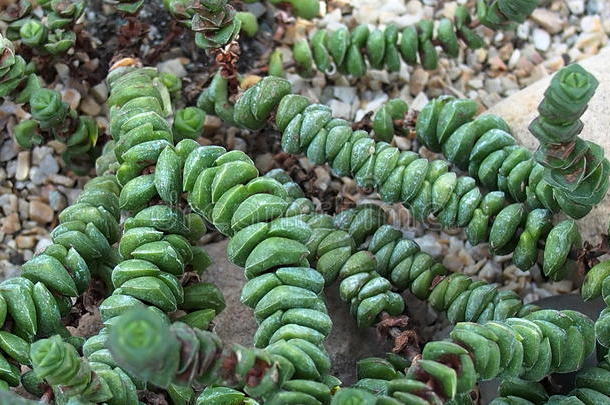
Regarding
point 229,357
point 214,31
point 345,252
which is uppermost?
point 214,31

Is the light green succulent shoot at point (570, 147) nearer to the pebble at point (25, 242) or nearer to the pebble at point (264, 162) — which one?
the pebble at point (264, 162)

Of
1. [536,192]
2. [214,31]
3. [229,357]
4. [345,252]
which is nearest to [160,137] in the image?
[214,31]

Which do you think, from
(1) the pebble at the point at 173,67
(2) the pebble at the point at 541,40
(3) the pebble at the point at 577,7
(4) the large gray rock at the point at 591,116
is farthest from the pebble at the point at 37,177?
(3) the pebble at the point at 577,7

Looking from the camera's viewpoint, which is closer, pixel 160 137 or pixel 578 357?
pixel 578 357

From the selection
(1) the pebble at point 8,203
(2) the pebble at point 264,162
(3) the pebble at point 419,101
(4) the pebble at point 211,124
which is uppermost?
(3) the pebble at point 419,101

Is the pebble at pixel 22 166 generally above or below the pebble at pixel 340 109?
below

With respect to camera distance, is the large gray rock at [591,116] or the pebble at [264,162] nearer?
the large gray rock at [591,116]

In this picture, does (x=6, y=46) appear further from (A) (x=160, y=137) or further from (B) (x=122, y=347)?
(B) (x=122, y=347)

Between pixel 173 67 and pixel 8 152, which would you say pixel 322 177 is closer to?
pixel 173 67
